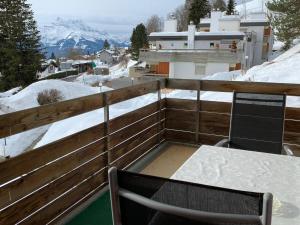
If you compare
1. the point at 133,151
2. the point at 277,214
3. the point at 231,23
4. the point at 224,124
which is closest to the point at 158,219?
the point at 277,214

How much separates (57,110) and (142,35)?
39.8 metres

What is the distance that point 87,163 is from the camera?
2.83m

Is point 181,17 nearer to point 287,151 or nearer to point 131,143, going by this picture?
point 131,143

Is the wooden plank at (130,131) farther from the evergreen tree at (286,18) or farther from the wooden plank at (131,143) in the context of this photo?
the evergreen tree at (286,18)

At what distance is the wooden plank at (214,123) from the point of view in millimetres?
4145

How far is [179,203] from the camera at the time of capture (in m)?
0.99

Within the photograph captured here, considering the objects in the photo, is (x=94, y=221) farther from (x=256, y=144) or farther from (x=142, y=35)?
(x=142, y=35)

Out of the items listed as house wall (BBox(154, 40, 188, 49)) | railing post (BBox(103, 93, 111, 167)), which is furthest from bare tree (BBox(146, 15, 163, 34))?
railing post (BBox(103, 93, 111, 167))

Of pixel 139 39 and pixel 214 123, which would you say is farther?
pixel 139 39

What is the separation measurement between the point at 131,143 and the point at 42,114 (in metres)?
1.58

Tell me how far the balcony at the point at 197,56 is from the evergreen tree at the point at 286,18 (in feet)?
15.9

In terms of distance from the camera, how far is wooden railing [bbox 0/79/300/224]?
207cm

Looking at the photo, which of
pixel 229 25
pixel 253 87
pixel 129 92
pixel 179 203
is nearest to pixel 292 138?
pixel 253 87

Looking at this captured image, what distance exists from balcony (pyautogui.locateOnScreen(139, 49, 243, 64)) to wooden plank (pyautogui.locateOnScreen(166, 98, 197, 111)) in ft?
62.5
